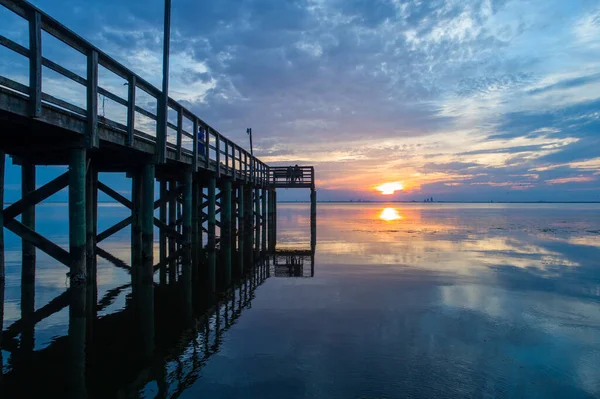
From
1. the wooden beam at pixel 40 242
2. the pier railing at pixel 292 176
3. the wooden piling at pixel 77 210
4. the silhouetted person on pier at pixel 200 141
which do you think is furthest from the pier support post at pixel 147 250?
the pier railing at pixel 292 176

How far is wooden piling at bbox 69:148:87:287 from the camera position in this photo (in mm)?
8008

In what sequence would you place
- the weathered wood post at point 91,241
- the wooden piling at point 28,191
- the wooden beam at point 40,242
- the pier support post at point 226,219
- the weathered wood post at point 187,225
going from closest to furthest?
1. the wooden beam at point 40,242
2. the weathered wood post at point 91,241
3. the wooden piling at point 28,191
4. the weathered wood post at point 187,225
5. the pier support post at point 226,219

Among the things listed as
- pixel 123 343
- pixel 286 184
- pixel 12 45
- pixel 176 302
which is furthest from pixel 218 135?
pixel 286 184

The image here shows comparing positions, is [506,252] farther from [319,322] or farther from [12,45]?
[12,45]

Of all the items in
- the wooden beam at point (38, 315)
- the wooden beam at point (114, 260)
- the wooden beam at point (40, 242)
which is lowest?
the wooden beam at point (38, 315)

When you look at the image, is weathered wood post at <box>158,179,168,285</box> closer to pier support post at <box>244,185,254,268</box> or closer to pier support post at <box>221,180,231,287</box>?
pier support post at <box>221,180,231,287</box>

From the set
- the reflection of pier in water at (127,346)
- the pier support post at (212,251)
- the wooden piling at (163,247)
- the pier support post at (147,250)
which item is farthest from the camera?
the wooden piling at (163,247)

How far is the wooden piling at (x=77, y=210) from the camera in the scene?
315 inches

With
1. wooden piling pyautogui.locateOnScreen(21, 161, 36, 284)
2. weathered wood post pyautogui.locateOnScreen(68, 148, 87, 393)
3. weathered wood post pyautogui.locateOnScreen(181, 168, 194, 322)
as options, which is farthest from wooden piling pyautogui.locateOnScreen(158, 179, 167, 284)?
wooden piling pyautogui.locateOnScreen(21, 161, 36, 284)

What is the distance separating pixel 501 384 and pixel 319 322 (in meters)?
3.09

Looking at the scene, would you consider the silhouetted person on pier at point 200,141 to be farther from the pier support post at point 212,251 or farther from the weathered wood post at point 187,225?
the pier support post at point 212,251

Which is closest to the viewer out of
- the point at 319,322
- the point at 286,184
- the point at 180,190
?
the point at 319,322

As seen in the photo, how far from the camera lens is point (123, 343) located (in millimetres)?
5746

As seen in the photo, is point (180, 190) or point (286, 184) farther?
point (286, 184)
